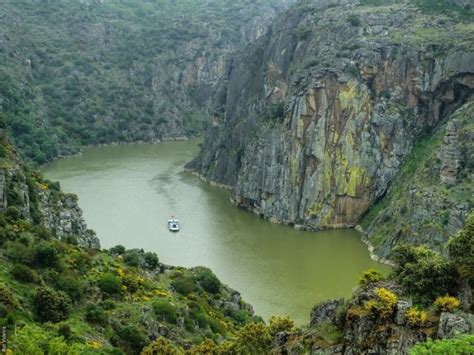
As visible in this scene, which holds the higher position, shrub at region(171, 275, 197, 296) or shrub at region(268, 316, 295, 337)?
shrub at region(268, 316, 295, 337)

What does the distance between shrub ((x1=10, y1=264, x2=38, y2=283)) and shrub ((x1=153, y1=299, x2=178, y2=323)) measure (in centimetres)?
729

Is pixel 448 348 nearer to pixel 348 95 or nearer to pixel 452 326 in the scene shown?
pixel 452 326

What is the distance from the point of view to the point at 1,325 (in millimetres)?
32844

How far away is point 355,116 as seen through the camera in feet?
291

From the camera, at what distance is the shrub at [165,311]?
44.8 meters

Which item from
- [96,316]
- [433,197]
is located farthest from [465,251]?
[433,197]

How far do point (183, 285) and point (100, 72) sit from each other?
122 m

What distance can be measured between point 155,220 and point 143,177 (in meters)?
24.9

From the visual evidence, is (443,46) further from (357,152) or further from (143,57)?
(143,57)

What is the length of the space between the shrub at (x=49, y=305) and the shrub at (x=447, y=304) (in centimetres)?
1879

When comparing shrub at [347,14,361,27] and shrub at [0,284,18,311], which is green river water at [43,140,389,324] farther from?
shrub at [347,14,361,27]

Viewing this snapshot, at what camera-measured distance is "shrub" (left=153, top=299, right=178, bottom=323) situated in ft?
147

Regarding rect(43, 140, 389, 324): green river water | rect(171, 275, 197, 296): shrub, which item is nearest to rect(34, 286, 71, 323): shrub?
rect(171, 275, 197, 296): shrub

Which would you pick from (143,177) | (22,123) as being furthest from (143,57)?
(143,177)
